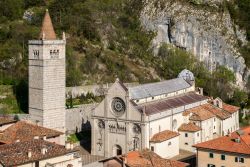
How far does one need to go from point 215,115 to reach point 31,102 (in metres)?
26.0

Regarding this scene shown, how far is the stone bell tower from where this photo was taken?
62219 mm

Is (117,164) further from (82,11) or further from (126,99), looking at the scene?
(82,11)

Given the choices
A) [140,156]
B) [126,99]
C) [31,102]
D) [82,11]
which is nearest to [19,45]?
[82,11]

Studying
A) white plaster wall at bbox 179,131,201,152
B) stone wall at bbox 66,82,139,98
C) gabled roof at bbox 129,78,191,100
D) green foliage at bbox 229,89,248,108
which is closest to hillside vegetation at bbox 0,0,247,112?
green foliage at bbox 229,89,248,108

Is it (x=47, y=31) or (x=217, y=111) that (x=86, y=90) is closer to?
(x=47, y=31)

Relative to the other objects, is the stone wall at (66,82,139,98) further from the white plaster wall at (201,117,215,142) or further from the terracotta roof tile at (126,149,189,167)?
the terracotta roof tile at (126,149,189,167)

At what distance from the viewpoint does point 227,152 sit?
159 feet

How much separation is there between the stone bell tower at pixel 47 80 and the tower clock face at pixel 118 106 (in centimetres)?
654

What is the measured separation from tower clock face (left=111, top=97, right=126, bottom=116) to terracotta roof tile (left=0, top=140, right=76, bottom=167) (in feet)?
63.6

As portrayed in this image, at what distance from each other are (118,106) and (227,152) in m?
18.0

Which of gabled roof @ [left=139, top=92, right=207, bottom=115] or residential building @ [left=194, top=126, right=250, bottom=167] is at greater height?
gabled roof @ [left=139, top=92, right=207, bottom=115]

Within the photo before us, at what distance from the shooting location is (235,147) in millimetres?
48500

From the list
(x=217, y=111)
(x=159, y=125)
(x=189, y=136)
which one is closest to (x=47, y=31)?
(x=159, y=125)

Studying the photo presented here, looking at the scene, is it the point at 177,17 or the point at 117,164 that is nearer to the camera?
the point at 117,164
